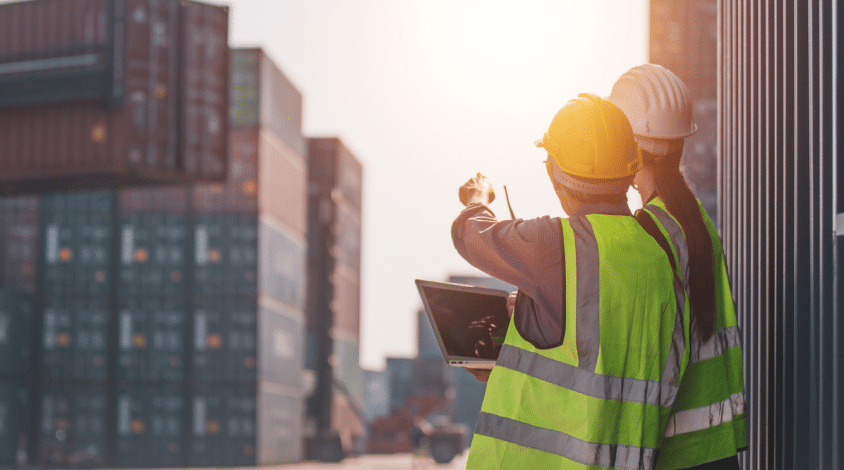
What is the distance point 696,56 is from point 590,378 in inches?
721

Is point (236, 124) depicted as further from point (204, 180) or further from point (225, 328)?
point (204, 180)

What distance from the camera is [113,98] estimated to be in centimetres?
2223

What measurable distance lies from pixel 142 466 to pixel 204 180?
44.4 ft

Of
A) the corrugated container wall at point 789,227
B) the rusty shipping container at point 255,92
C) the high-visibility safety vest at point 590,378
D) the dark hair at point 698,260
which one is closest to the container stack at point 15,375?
the rusty shipping container at point 255,92

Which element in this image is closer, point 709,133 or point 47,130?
point 709,133

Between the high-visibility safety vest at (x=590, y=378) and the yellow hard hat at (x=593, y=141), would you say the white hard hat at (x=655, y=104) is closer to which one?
the yellow hard hat at (x=593, y=141)

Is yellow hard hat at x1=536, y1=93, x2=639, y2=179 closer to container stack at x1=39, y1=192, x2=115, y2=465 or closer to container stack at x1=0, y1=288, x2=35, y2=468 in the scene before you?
container stack at x1=39, y1=192, x2=115, y2=465

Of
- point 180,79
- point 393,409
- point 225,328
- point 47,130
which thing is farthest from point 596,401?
point 393,409

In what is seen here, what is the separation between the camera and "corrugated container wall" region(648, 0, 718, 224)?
18312mm

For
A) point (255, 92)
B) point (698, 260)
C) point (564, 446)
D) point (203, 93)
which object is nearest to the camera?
point (564, 446)

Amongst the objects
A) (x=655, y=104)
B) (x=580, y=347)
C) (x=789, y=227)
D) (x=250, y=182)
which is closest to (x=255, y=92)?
(x=250, y=182)

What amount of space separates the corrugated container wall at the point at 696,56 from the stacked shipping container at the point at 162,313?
58.3ft

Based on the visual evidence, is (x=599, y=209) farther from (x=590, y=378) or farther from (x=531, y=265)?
(x=590, y=378)

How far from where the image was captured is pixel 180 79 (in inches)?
956
